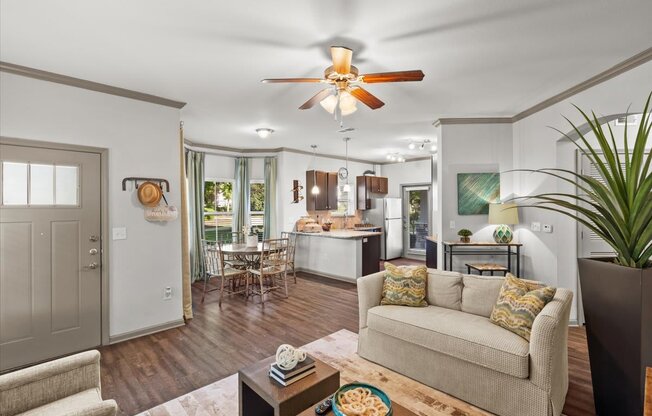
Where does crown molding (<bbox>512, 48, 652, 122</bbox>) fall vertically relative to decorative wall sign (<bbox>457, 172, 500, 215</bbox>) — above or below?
above

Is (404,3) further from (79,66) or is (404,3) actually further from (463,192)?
(463,192)

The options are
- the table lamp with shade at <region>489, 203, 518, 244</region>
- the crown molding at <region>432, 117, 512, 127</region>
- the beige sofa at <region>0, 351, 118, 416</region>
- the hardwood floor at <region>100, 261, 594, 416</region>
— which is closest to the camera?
the beige sofa at <region>0, 351, 118, 416</region>

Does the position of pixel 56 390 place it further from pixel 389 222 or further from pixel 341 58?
pixel 389 222

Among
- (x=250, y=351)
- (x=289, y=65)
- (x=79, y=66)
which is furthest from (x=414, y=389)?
(x=79, y=66)

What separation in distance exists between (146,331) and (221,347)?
104cm

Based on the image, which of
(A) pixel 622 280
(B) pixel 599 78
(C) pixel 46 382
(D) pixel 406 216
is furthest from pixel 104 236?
(D) pixel 406 216

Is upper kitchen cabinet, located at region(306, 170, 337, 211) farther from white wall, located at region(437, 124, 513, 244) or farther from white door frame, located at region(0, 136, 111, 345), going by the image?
white door frame, located at region(0, 136, 111, 345)

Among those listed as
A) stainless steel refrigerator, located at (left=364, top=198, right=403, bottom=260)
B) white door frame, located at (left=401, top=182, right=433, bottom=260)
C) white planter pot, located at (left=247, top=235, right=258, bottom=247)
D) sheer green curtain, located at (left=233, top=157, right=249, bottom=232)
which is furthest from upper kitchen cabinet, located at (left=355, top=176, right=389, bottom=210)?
white planter pot, located at (left=247, top=235, right=258, bottom=247)

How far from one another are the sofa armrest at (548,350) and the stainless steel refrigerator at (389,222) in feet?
20.4

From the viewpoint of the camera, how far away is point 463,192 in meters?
4.82

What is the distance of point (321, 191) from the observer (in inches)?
293

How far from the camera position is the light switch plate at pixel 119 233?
11.4 feet

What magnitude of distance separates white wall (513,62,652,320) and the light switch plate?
5.16 m

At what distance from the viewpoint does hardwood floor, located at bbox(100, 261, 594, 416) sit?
2561mm
